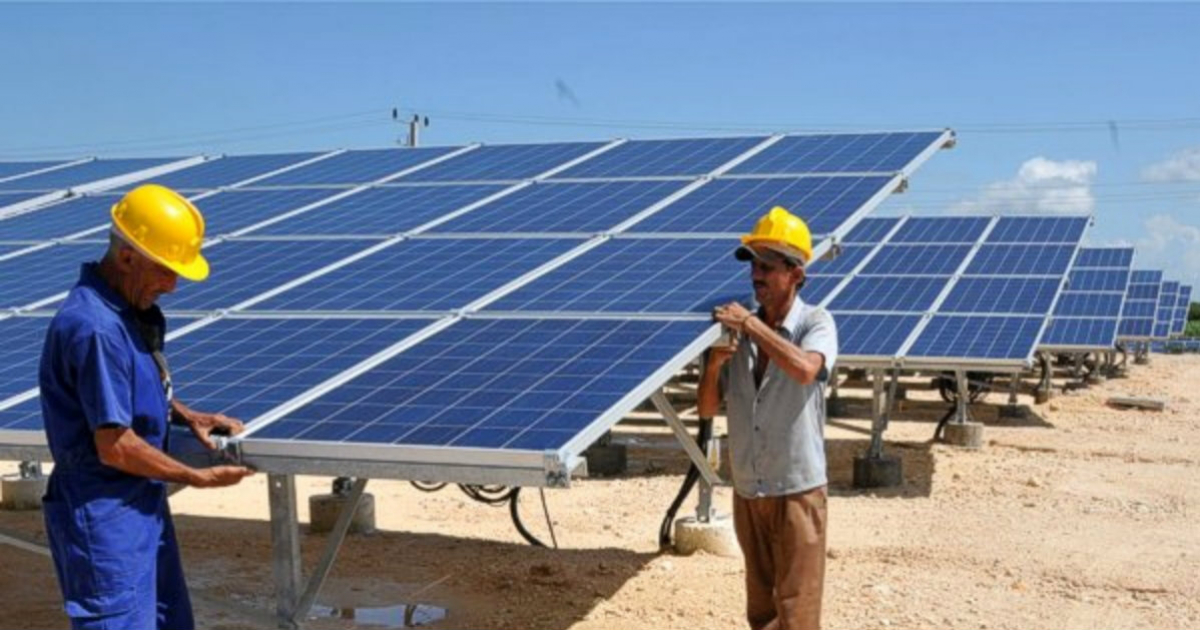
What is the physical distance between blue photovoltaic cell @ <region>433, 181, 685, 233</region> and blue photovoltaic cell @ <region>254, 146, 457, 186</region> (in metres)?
2.29

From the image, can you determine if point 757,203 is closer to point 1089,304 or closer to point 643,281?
point 643,281

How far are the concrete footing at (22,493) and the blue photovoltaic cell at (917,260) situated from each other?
12.6m

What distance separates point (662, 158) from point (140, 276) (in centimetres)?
790

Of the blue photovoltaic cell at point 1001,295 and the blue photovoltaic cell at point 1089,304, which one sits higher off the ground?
the blue photovoltaic cell at point 1001,295

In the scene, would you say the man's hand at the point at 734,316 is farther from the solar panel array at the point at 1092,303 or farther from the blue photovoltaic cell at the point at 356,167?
the solar panel array at the point at 1092,303

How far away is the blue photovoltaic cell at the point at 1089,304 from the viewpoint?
1105 inches

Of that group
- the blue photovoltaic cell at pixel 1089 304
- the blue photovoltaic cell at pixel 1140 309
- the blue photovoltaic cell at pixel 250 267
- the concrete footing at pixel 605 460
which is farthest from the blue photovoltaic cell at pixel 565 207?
the blue photovoltaic cell at pixel 1140 309

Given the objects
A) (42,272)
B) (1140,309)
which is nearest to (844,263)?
(42,272)

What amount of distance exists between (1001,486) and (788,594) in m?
10.2

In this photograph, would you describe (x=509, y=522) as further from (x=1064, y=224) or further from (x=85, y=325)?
(x=1064, y=224)

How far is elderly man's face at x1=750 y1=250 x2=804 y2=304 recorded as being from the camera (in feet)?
20.7

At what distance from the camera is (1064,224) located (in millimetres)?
26500

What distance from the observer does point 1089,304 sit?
2914 centimetres

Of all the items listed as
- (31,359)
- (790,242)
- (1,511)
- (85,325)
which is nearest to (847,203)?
(790,242)
